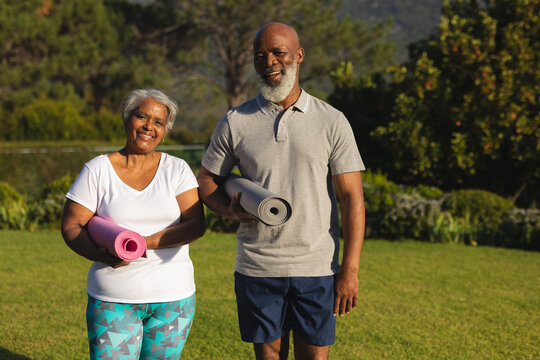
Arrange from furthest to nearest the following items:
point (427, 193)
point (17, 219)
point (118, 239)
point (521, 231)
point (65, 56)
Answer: point (65, 56) → point (427, 193) → point (17, 219) → point (521, 231) → point (118, 239)

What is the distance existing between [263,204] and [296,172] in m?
0.29

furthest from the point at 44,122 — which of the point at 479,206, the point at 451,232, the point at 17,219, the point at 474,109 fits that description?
the point at 451,232

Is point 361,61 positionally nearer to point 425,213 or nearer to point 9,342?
point 425,213

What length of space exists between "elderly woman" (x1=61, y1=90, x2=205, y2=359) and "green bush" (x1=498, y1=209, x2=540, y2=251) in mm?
7845

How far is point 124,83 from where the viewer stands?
92.3 ft

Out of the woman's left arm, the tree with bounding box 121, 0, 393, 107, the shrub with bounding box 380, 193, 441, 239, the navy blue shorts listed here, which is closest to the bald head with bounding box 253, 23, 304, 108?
the woman's left arm

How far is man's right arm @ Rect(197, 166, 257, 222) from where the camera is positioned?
2451 mm

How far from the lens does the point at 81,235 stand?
2342 millimetres

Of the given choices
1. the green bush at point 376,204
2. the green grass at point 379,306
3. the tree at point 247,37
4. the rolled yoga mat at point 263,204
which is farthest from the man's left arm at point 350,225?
the tree at point 247,37

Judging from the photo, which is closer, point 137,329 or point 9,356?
point 137,329

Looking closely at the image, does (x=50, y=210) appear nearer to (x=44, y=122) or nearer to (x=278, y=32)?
(x=278, y=32)

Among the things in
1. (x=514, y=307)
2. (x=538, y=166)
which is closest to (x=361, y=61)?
(x=538, y=166)

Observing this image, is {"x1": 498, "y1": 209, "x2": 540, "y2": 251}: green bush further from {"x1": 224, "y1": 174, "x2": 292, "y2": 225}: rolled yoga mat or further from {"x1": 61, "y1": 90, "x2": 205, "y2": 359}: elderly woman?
{"x1": 61, "y1": 90, "x2": 205, "y2": 359}: elderly woman

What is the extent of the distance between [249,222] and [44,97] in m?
24.2
